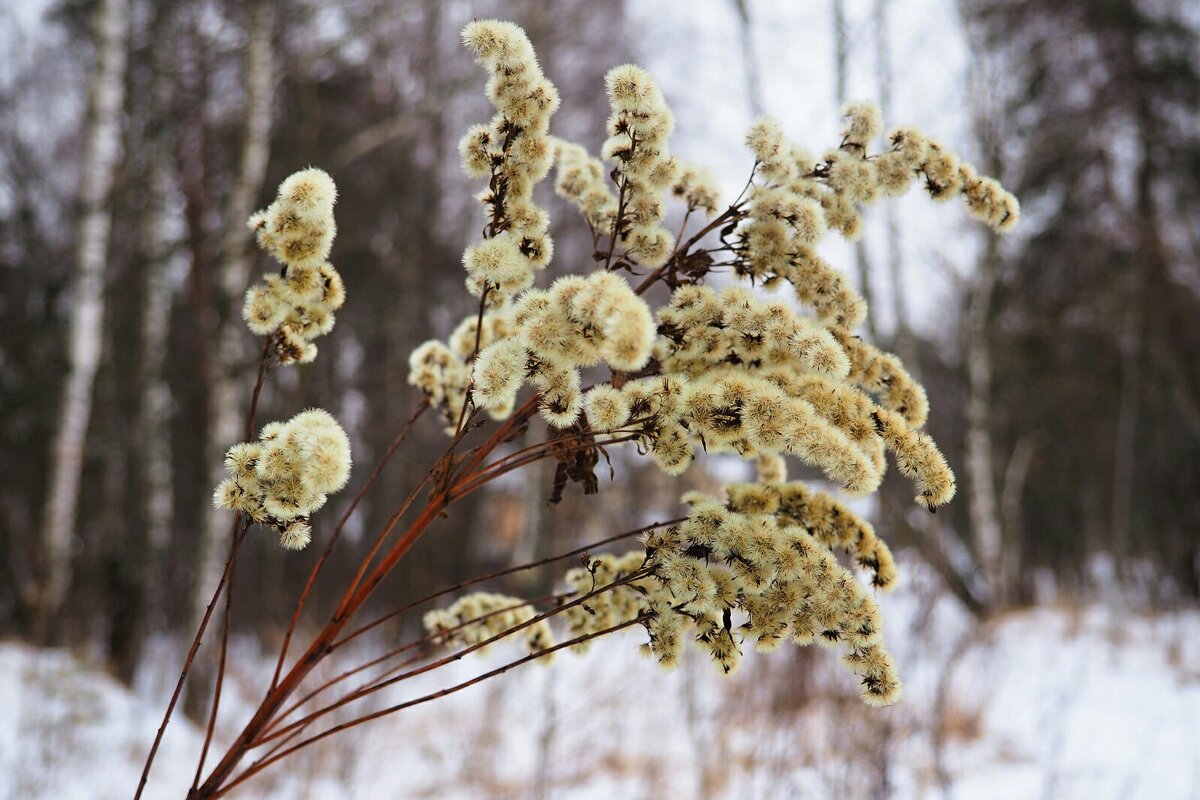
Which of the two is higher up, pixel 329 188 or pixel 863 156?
pixel 863 156

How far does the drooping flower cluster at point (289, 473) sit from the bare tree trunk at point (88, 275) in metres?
4.54

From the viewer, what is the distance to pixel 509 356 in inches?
29.4

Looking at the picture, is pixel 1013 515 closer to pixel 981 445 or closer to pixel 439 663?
pixel 981 445

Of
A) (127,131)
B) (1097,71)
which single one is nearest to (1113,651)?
(1097,71)

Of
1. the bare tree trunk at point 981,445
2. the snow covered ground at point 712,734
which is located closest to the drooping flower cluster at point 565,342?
the snow covered ground at point 712,734

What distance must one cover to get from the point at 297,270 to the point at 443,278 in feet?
24.9

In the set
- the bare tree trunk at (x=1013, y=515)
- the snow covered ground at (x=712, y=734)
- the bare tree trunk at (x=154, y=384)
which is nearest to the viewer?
the snow covered ground at (x=712, y=734)

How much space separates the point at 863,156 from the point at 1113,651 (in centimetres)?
574

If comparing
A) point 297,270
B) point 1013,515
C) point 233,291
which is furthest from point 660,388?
point 1013,515

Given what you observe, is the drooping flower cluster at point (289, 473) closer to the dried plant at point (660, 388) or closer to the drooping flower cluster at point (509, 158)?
the dried plant at point (660, 388)

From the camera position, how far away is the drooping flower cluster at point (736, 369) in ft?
2.48

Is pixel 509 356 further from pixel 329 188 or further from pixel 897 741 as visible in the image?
pixel 897 741

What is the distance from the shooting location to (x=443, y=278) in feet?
27.0

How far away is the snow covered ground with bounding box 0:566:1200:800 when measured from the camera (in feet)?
8.95
